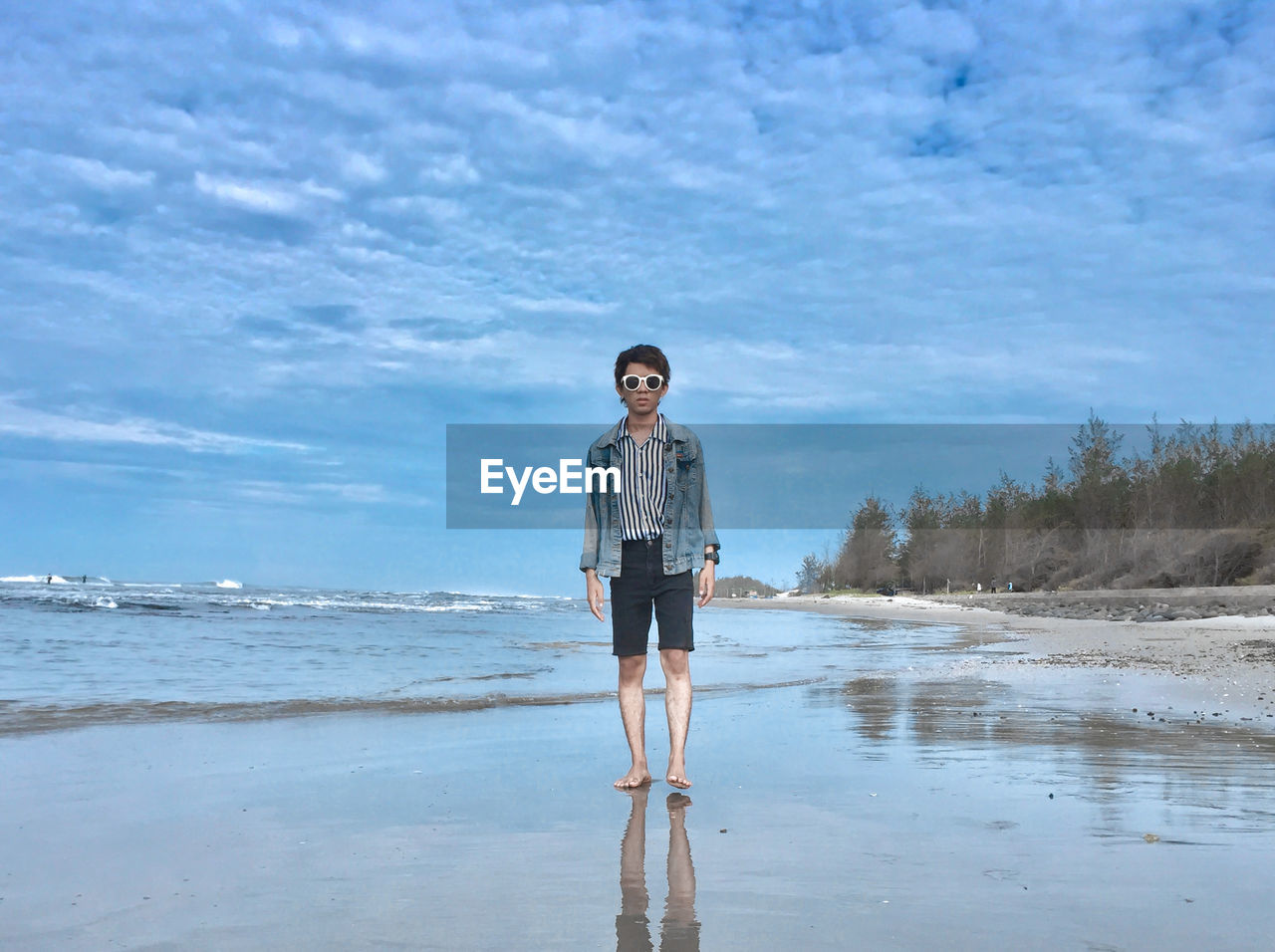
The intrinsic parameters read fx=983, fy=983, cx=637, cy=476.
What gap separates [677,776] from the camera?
4.37 meters

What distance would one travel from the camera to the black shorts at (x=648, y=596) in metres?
4.59

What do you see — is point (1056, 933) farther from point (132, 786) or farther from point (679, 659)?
point (132, 786)

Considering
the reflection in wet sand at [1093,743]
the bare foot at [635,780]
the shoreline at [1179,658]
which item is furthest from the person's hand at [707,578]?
the shoreline at [1179,658]

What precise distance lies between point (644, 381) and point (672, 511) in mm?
627

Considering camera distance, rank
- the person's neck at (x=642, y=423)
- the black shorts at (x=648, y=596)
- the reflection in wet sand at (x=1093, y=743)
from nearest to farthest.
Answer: the reflection in wet sand at (x=1093, y=743), the black shorts at (x=648, y=596), the person's neck at (x=642, y=423)

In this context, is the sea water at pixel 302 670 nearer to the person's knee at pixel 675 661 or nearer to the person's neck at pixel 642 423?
the person's knee at pixel 675 661

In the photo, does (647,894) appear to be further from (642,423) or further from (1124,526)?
(1124,526)

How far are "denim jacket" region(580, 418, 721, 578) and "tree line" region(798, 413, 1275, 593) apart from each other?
49.1 meters

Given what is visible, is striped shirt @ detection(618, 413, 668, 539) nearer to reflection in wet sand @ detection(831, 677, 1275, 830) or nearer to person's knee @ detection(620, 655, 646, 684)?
person's knee @ detection(620, 655, 646, 684)

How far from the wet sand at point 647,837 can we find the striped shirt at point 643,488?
3.91 feet

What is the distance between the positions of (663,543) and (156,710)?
5.13 meters

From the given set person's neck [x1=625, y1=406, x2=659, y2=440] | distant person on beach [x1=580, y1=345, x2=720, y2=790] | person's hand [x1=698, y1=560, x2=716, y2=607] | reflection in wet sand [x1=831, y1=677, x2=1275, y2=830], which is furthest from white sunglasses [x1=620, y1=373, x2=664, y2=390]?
reflection in wet sand [x1=831, y1=677, x2=1275, y2=830]

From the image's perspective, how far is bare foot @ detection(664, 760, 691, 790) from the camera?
14.2ft

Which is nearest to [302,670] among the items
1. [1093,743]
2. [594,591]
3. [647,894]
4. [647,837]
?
[594,591]
